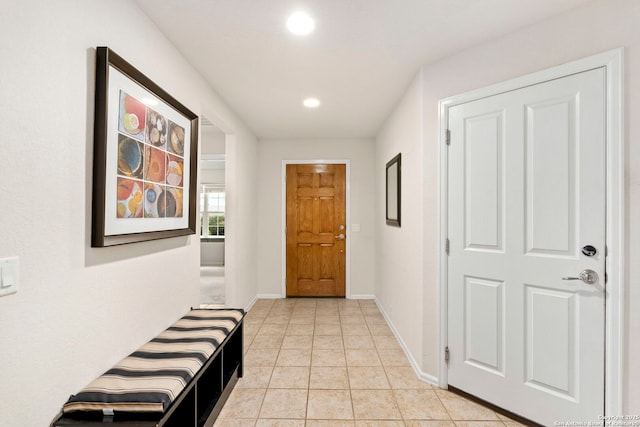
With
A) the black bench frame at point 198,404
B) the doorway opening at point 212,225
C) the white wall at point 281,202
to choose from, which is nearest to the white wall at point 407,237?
the white wall at point 281,202

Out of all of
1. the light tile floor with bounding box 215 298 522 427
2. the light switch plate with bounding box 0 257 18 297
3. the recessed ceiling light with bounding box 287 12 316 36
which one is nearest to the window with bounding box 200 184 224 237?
the light tile floor with bounding box 215 298 522 427

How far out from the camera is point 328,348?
308 cm

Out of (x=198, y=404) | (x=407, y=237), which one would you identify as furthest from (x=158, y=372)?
(x=407, y=237)

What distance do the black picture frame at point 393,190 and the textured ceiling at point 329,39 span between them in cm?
68

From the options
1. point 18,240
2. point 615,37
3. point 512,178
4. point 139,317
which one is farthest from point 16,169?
point 615,37

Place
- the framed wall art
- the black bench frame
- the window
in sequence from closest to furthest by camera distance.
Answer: the black bench frame < the framed wall art < the window

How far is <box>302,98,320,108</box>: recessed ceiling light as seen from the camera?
10.8ft

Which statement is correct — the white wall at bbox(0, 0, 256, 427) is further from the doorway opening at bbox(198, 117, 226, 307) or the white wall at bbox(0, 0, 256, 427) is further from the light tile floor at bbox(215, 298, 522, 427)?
the doorway opening at bbox(198, 117, 226, 307)

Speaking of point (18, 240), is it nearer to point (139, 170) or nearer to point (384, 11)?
point (139, 170)

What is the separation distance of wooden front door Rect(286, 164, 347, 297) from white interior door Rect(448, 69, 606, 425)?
2.77 metres

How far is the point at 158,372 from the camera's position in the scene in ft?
4.87

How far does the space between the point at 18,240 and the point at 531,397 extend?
2.63 m

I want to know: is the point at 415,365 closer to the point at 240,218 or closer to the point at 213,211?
the point at 240,218

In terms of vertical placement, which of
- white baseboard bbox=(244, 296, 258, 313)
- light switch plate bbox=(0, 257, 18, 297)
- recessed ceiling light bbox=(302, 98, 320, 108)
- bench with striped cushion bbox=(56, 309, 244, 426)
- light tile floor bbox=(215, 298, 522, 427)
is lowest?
light tile floor bbox=(215, 298, 522, 427)
